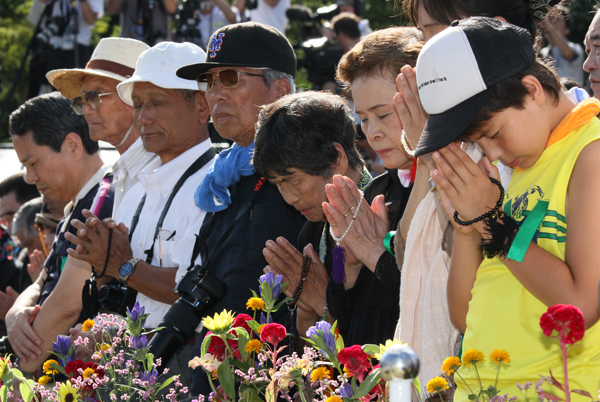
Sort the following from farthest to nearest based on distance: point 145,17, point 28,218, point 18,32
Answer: point 18,32 < point 145,17 < point 28,218

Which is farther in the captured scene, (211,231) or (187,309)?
(211,231)

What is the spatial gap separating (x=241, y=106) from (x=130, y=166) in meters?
1.08

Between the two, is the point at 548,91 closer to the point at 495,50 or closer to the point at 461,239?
the point at 495,50

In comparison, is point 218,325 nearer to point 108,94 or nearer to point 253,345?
point 253,345

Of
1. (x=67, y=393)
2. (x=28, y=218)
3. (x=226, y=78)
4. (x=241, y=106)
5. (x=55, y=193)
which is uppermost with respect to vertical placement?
(x=226, y=78)

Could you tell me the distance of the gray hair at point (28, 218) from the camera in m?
5.30

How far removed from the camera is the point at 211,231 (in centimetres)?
310

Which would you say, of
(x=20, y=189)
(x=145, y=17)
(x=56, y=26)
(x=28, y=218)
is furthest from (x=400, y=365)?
(x=56, y=26)

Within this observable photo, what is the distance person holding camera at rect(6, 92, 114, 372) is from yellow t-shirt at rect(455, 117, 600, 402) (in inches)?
101

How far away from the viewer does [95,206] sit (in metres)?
Result: 4.07

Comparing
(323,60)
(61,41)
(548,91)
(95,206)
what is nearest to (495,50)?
(548,91)

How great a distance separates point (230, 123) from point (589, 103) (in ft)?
6.02

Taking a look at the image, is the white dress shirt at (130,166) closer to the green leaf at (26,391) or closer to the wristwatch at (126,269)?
the wristwatch at (126,269)

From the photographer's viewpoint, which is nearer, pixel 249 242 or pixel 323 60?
pixel 249 242
